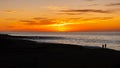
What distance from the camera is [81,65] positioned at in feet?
50.3

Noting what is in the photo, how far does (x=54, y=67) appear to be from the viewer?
1442 centimetres

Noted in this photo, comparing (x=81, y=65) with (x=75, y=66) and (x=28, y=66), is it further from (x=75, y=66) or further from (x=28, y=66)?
(x=28, y=66)

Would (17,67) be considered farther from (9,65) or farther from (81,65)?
(81,65)

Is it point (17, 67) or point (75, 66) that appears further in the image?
point (75, 66)

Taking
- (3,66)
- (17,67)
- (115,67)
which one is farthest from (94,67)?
Result: (3,66)

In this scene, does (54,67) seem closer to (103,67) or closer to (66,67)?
(66,67)

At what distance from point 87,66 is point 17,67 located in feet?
15.8

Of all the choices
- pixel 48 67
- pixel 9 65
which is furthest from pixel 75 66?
pixel 9 65

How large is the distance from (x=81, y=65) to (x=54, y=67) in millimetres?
2121

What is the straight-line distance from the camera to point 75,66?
587 inches

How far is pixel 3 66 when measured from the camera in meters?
14.2

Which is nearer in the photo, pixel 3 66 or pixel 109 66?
pixel 3 66

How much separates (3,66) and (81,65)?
542 centimetres

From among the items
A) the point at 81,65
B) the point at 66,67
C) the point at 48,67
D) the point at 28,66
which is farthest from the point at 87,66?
the point at 28,66
